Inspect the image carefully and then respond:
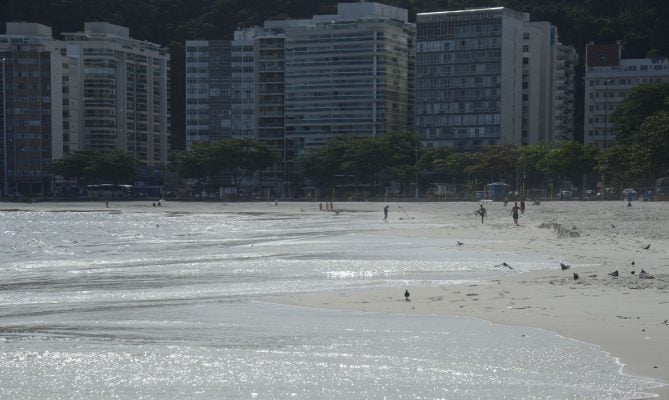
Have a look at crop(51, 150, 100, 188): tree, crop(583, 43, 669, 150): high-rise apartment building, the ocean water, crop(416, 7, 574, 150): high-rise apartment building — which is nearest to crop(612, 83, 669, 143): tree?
crop(416, 7, 574, 150): high-rise apartment building

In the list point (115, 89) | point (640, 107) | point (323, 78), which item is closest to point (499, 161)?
point (640, 107)

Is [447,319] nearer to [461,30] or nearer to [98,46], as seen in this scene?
[461,30]

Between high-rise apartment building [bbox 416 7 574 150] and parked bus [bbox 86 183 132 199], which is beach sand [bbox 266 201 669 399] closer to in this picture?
high-rise apartment building [bbox 416 7 574 150]

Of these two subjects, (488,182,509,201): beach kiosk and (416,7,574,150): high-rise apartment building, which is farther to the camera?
(416,7,574,150): high-rise apartment building

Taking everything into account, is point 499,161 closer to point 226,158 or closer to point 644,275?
point 226,158

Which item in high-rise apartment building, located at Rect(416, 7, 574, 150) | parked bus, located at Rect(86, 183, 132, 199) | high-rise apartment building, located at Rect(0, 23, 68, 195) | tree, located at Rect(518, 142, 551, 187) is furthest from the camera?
high-rise apartment building, located at Rect(0, 23, 68, 195)

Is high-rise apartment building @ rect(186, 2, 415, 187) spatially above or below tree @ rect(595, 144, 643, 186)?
above

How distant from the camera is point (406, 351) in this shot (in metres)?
13.7

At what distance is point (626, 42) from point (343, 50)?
52.3 meters

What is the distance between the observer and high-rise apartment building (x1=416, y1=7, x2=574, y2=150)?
148 m

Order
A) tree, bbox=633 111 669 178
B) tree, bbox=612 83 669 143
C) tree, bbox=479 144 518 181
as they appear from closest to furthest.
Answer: tree, bbox=633 111 669 178
tree, bbox=612 83 669 143
tree, bbox=479 144 518 181

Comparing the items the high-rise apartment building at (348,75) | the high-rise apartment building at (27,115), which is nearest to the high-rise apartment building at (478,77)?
the high-rise apartment building at (348,75)

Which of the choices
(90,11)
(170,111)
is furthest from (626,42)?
(90,11)

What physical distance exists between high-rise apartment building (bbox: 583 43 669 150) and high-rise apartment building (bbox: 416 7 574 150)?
11.0m
